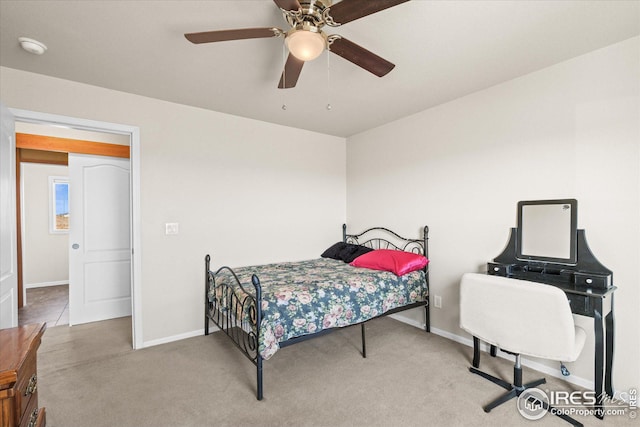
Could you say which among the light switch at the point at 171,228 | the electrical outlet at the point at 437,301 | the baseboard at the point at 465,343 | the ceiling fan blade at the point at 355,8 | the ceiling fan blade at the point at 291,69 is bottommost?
the baseboard at the point at 465,343

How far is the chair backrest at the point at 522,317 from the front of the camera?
1821 mm

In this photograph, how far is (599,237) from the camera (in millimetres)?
2260

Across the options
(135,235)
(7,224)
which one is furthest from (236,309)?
(7,224)

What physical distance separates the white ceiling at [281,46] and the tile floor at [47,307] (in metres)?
3.11

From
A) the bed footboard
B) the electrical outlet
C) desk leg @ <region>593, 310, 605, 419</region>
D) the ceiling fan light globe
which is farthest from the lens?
the electrical outlet

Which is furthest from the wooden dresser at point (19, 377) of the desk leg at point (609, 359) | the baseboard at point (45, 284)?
the baseboard at point (45, 284)

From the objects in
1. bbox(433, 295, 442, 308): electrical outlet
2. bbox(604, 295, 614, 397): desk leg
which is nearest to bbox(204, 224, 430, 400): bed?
bbox(433, 295, 442, 308): electrical outlet

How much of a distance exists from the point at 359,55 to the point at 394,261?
206 centimetres

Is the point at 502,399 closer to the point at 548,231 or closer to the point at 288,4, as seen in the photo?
the point at 548,231

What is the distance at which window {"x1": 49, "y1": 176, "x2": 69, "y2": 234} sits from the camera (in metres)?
5.91

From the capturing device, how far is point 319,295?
8.25 feet

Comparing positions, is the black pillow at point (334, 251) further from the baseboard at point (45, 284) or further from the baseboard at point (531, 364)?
the baseboard at point (45, 284)

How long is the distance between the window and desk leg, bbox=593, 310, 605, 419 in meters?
7.87

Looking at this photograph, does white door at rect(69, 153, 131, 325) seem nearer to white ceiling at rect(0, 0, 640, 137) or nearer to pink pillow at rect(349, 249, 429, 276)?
Result: white ceiling at rect(0, 0, 640, 137)
